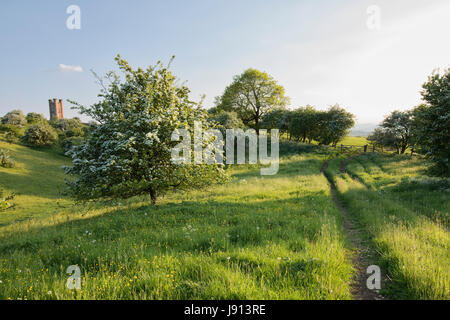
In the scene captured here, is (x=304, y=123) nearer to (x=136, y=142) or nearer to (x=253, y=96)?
(x=253, y=96)

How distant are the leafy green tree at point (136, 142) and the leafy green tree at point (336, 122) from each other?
43413 mm

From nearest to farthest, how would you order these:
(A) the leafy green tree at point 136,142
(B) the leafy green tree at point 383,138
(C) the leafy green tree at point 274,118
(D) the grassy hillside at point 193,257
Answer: (D) the grassy hillside at point 193,257 → (A) the leafy green tree at point 136,142 → (B) the leafy green tree at point 383,138 → (C) the leafy green tree at point 274,118

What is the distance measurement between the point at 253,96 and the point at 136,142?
166 feet

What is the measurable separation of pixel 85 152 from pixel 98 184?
2.07 metres

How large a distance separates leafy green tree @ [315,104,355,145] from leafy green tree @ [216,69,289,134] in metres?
11.6

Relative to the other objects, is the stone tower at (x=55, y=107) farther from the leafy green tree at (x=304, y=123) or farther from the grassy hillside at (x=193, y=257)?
the grassy hillside at (x=193, y=257)

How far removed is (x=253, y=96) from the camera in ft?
187

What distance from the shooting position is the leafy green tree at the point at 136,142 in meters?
10.7

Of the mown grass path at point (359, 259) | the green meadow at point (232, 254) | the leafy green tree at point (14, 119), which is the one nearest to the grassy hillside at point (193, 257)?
the green meadow at point (232, 254)

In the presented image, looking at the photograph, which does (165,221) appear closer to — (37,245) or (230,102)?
(37,245)

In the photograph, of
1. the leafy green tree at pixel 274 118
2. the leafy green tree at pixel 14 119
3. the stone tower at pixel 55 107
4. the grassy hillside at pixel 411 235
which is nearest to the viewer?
the grassy hillside at pixel 411 235

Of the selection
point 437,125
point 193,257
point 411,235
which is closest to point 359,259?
point 411,235

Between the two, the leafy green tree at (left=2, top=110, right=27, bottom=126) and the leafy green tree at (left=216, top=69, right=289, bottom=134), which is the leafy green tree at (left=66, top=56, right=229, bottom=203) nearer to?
the leafy green tree at (left=216, top=69, right=289, bottom=134)

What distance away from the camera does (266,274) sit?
4.89 metres
